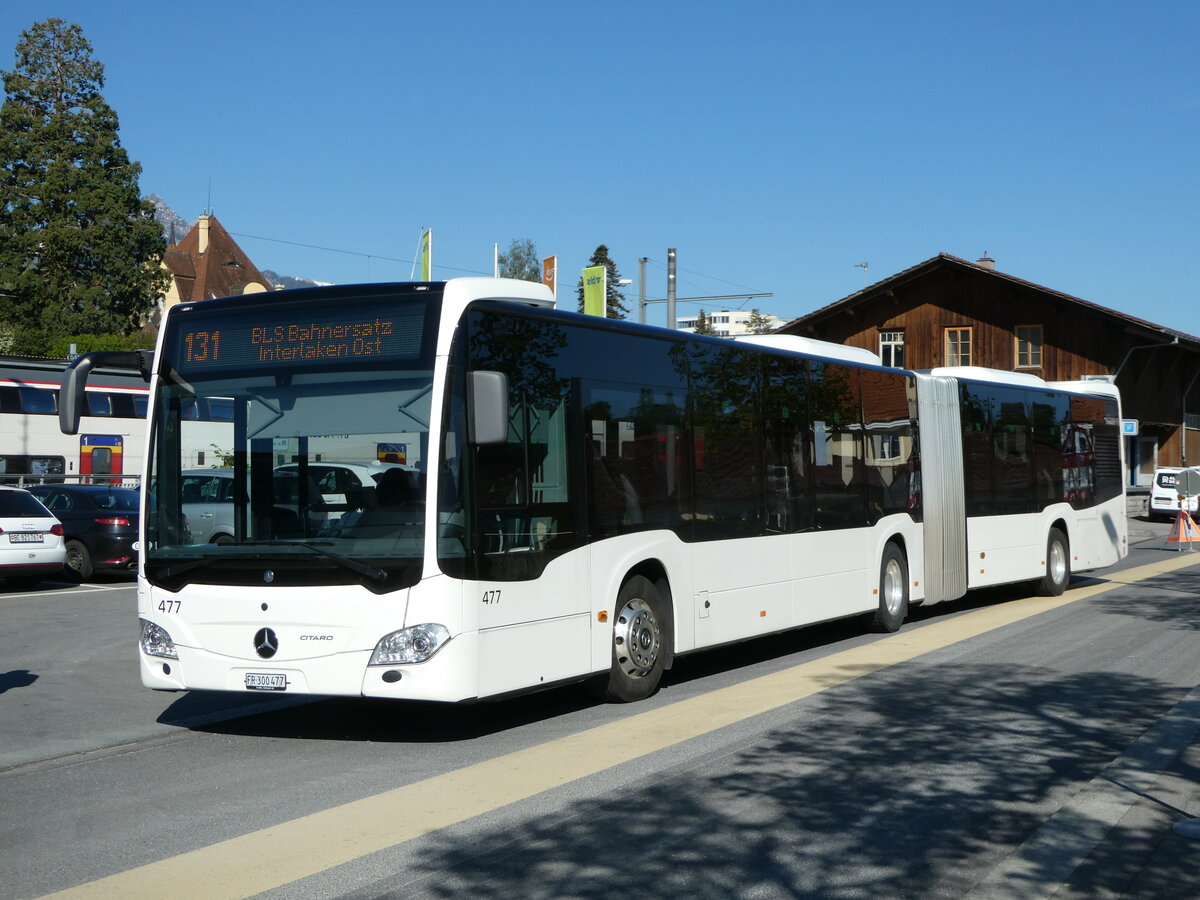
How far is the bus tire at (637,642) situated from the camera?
10.0 metres

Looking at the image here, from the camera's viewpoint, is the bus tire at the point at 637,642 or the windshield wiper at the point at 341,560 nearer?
the windshield wiper at the point at 341,560

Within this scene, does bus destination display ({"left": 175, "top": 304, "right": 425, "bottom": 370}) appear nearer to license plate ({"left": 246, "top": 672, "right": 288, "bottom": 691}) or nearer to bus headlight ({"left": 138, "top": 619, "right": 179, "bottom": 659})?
Result: bus headlight ({"left": 138, "top": 619, "right": 179, "bottom": 659})

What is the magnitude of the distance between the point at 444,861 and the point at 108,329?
68210 mm

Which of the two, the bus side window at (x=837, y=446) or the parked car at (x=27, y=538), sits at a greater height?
the bus side window at (x=837, y=446)

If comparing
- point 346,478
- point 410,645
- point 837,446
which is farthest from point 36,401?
point 410,645

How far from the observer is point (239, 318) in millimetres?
9008

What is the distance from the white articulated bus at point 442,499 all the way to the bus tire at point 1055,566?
8.98 meters

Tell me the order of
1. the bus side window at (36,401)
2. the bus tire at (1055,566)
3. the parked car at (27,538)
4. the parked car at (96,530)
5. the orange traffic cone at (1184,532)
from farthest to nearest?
the bus side window at (36,401)
the orange traffic cone at (1184,532)
the parked car at (96,530)
the parked car at (27,538)
the bus tire at (1055,566)

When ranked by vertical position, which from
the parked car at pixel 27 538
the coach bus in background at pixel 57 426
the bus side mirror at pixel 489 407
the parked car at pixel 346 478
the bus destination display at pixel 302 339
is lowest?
the parked car at pixel 27 538

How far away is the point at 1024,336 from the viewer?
48312 millimetres

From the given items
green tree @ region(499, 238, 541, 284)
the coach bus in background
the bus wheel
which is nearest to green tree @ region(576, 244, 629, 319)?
green tree @ region(499, 238, 541, 284)

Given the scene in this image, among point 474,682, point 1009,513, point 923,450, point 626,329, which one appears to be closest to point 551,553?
point 474,682

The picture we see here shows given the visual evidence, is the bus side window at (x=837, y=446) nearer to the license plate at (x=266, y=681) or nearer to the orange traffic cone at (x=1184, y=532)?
the license plate at (x=266, y=681)

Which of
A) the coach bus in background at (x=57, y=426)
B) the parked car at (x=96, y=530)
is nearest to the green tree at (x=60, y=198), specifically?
the coach bus in background at (x=57, y=426)
